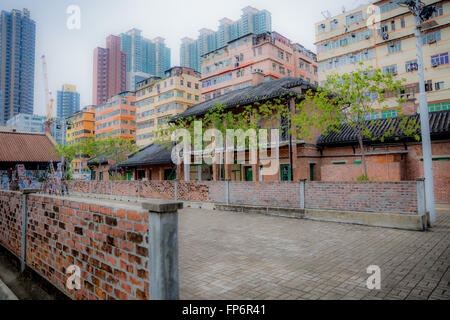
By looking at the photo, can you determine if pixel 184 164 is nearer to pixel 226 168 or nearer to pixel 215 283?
pixel 226 168

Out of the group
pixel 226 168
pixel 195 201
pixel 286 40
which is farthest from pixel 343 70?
pixel 195 201

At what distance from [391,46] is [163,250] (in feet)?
118

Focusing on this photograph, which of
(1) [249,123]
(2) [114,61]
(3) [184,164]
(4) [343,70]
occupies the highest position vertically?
(2) [114,61]

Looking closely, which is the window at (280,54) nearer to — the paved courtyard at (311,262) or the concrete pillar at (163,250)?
the paved courtyard at (311,262)

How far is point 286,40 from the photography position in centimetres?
4556

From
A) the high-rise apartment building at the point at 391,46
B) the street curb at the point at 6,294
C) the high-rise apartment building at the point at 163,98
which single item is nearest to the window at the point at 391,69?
the high-rise apartment building at the point at 391,46

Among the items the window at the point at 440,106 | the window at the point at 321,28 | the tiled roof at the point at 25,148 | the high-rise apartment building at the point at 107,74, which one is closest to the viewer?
the tiled roof at the point at 25,148

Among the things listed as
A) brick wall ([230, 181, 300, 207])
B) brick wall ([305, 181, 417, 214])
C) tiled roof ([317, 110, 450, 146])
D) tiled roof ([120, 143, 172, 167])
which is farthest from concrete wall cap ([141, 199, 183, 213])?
tiled roof ([120, 143, 172, 167])

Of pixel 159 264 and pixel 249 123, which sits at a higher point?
pixel 249 123

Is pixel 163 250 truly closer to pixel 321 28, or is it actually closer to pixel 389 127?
pixel 389 127

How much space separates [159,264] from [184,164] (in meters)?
22.1

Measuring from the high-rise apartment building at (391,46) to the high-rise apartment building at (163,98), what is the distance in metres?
25.6

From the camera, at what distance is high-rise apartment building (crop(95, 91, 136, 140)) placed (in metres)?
61.0

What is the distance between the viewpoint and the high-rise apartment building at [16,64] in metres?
140
